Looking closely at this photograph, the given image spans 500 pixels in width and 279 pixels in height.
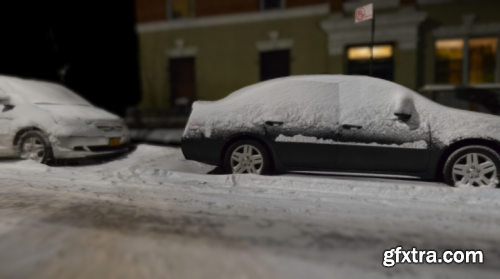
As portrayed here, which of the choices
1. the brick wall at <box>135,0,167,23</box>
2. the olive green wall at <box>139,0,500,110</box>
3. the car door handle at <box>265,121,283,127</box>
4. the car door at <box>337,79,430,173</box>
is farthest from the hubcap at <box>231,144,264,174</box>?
the brick wall at <box>135,0,167,23</box>

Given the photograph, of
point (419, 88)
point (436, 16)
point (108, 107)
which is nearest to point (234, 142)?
point (419, 88)

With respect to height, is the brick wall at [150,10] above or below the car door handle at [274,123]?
above

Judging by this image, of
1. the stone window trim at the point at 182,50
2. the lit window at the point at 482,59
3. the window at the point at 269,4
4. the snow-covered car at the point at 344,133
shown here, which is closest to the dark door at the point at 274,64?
the window at the point at 269,4

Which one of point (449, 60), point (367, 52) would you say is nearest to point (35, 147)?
point (367, 52)

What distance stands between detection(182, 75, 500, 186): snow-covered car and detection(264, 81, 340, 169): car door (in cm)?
1

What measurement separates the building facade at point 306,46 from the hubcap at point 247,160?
626 centimetres

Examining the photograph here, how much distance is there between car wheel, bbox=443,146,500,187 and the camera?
14.2ft

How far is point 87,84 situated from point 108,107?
1.26 m

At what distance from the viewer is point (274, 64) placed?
11.9 m

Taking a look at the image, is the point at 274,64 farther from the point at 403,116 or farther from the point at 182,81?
the point at 403,116

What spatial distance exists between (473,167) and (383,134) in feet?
4.00

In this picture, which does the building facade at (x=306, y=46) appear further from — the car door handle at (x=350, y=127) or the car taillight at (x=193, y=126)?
the car taillight at (x=193, y=126)

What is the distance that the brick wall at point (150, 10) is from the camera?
42.3ft

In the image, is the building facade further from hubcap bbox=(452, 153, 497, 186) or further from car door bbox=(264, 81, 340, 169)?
car door bbox=(264, 81, 340, 169)
